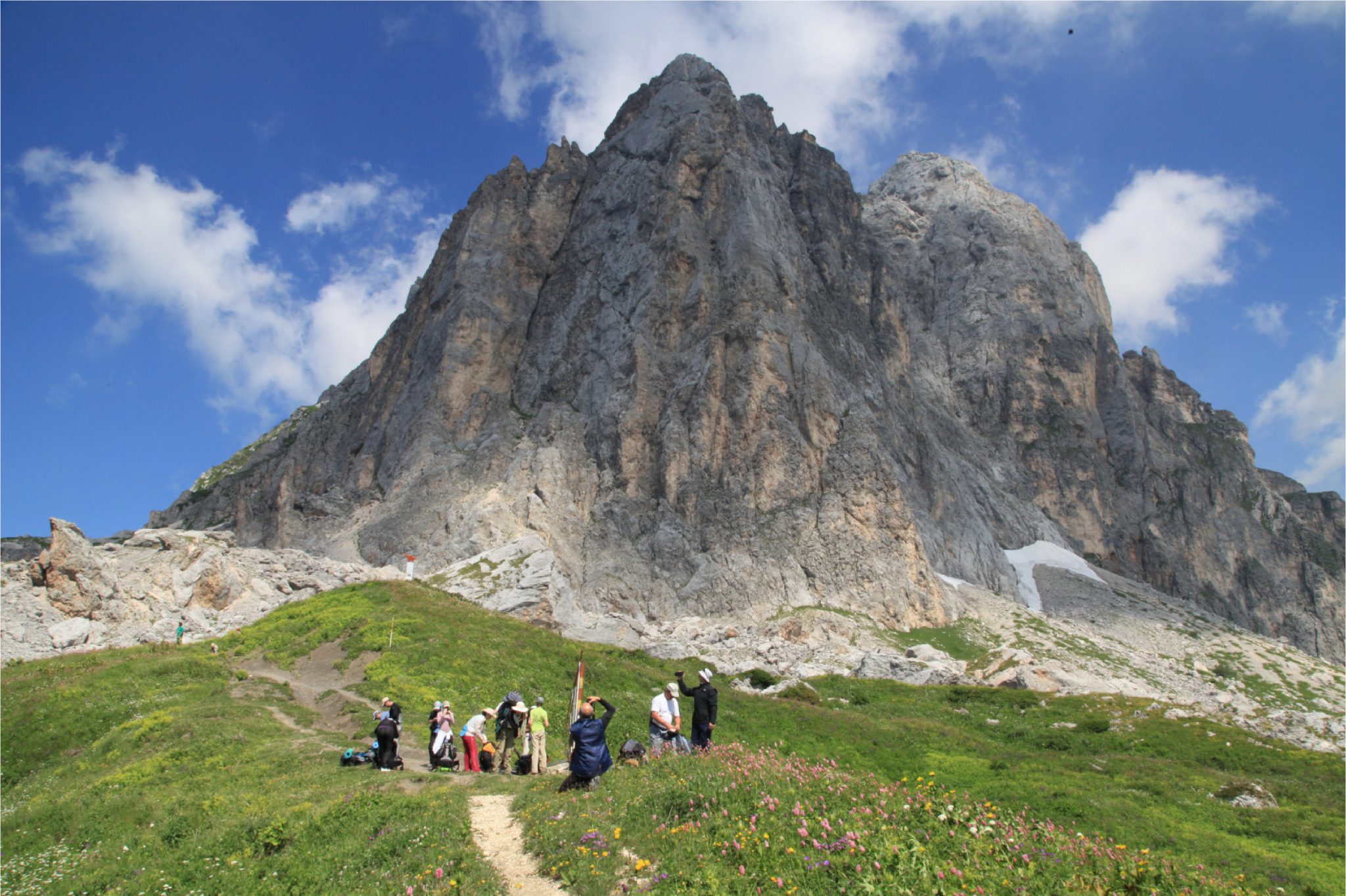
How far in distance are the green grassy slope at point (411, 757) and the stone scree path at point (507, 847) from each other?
371 mm

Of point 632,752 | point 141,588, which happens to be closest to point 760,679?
point 632,752

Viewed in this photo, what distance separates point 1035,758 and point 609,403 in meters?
63.7

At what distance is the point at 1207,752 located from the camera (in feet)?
91.7

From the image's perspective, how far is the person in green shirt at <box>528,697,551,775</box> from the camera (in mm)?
17953

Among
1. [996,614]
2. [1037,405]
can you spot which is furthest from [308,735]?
[1037,405]

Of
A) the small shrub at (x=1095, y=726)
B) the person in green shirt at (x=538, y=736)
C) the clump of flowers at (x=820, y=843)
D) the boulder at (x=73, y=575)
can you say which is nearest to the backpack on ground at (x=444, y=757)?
the person in green shirt at (x=538, y=736)

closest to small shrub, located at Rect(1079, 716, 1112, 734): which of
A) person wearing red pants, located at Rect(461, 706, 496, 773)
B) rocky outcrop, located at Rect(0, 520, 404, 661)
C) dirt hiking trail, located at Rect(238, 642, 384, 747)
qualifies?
person wearing red pants, located at Rect(461, 706, 496, 773)

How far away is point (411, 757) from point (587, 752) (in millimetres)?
8351

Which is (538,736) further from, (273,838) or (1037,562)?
(1037,562)

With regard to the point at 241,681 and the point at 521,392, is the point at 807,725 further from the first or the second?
the point at 521,392

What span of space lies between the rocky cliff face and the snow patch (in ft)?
8.23

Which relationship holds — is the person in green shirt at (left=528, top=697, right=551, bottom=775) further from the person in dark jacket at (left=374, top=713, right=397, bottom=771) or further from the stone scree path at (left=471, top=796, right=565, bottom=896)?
the person in dark jacket at (left=374, top=713, right=397, bottom=771)

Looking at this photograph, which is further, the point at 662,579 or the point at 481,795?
the point at 662,579

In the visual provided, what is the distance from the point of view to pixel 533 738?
18.2 meters
